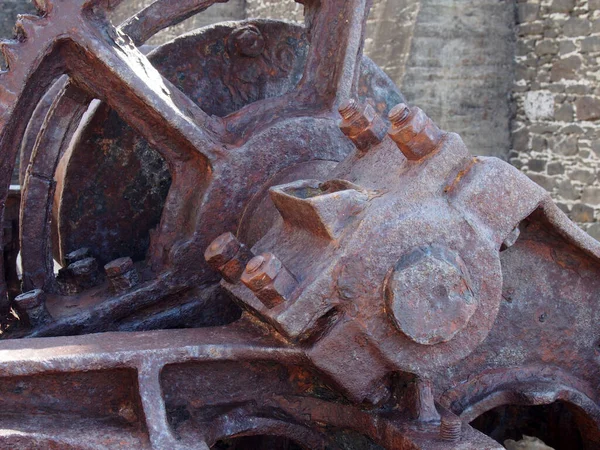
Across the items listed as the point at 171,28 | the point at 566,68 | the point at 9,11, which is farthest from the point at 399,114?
the point at 9,11

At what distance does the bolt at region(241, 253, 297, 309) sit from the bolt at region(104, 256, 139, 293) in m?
0.71

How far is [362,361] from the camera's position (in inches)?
65.7

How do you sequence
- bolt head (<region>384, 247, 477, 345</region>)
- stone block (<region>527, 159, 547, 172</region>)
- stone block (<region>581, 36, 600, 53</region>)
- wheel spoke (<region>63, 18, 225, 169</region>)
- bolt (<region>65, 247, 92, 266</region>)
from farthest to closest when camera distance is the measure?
1. stone block (<region>527, 159, 547, 172</region>)
2. stone block (<region>581, 36, 600, 53</region>)
3. bolt (<region>65, 247, 92, 266</region>)
4. wheel spoke (<region>63, 18, 225, 169</region>)
5. bolt head (<region>384, 247, 477, 345</region>)

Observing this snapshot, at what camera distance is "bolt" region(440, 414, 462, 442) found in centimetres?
Result: 165

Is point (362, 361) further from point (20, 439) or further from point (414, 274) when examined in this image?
point (20, 439)

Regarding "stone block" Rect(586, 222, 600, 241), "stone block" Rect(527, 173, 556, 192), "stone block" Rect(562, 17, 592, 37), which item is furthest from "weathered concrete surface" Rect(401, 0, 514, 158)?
"stone block" Rect(586, 222, 600, 241)

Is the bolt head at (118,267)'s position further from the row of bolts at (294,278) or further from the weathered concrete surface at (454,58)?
the weathered concrete surface at (454,58)

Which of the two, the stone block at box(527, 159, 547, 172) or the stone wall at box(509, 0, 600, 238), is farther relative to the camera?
the stone block at box(527, 159, 547, 172)

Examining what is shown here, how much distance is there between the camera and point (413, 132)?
1.67m

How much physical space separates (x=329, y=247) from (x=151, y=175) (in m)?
1.12

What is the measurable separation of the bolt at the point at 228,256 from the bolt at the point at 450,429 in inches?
25.2

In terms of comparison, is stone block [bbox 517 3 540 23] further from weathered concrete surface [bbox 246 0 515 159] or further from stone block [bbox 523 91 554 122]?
stone block [bbox 523 91 554 122]

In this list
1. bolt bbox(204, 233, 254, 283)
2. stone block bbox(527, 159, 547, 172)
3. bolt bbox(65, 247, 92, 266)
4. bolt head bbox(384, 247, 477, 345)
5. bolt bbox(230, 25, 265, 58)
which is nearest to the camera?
bolt head bbox(384, 247, 477, 345)

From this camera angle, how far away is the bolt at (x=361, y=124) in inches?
74.9
